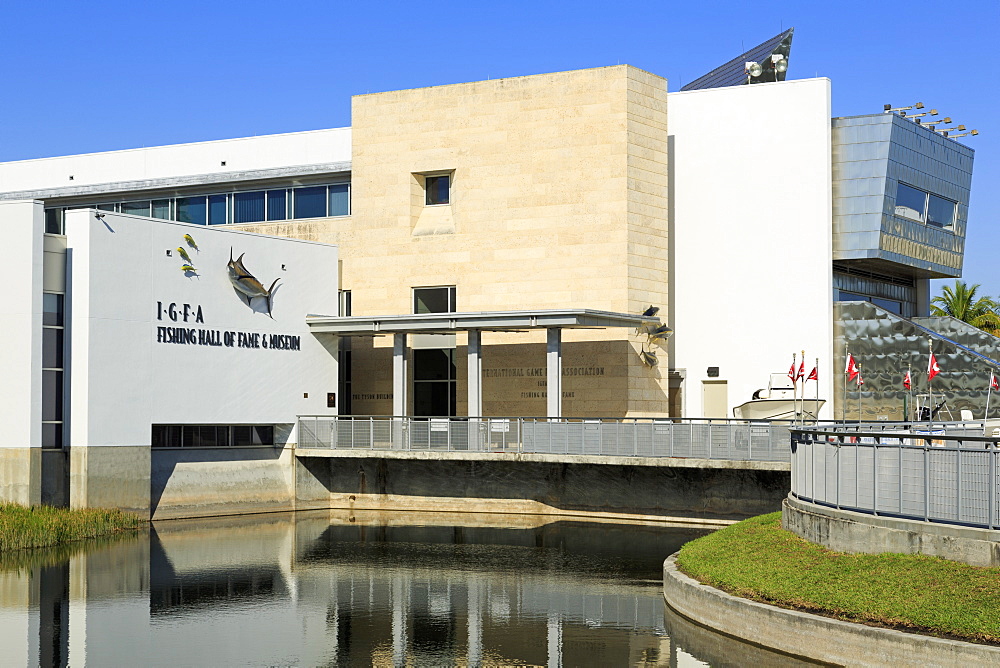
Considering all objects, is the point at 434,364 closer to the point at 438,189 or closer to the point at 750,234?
the point at 438,189

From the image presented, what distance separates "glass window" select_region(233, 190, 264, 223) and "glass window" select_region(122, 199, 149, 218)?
15.6 feet

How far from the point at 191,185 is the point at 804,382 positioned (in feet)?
86.5

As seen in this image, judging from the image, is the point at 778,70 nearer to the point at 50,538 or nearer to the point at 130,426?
the point at 130,426

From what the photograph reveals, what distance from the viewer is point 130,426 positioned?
37.8 metres

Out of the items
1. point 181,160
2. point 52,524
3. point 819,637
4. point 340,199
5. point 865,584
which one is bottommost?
point 52,524

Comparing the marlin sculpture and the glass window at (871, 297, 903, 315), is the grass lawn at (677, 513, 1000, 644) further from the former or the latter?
the glass window at (871, 297, 903, 315)

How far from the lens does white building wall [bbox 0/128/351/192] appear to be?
50375 mm

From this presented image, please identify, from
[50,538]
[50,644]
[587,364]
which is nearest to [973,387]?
[587,364]

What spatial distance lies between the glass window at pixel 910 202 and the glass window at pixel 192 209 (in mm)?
27720

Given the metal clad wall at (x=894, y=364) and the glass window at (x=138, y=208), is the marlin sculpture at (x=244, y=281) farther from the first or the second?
the metal clad wall at (x=894, y=364)

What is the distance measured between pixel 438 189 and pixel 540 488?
1307 cm

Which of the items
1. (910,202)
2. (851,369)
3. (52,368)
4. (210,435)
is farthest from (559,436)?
(910,202)

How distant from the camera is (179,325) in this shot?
3969 centimetres

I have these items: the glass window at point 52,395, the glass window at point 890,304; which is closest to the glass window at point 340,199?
the glass window at point 52,395
